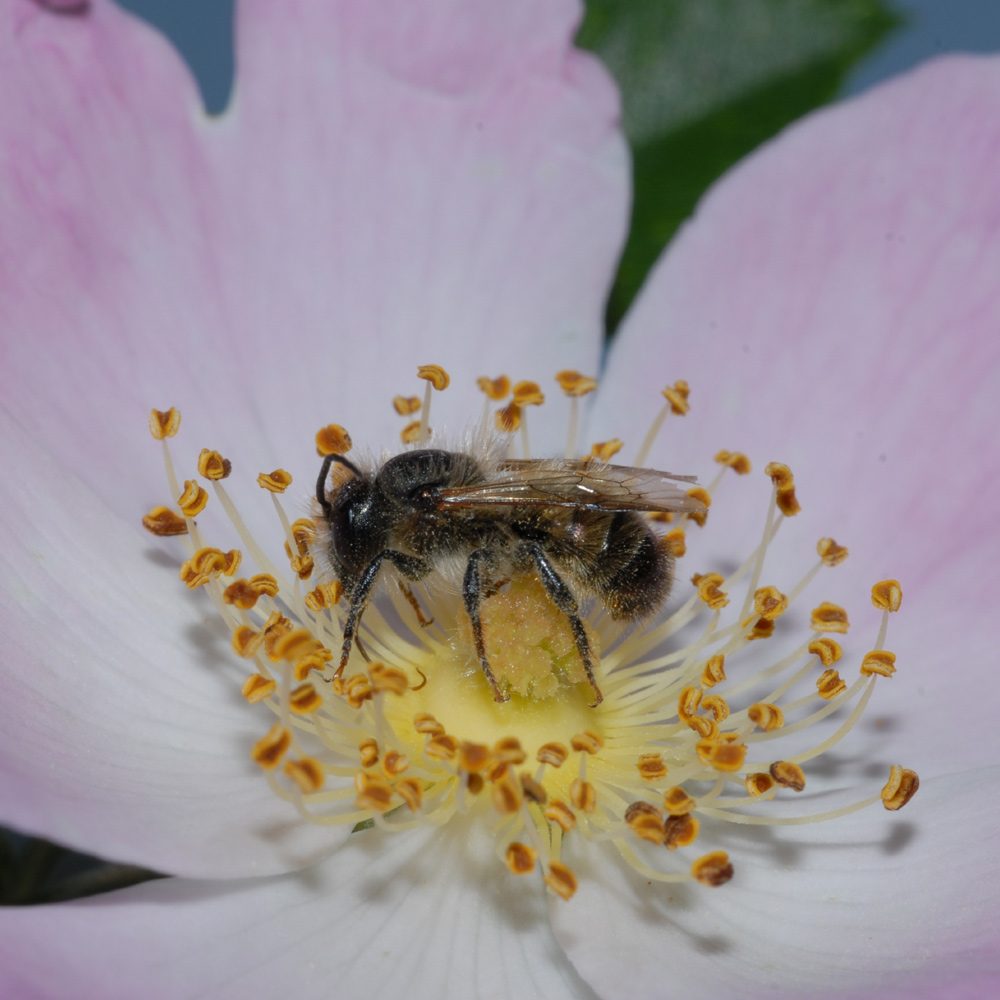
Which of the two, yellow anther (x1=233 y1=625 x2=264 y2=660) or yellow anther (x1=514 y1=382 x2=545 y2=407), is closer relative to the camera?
yellow anther (x1=233 y1=625 x2=264 y2=660)

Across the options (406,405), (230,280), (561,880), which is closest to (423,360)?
(406,405)

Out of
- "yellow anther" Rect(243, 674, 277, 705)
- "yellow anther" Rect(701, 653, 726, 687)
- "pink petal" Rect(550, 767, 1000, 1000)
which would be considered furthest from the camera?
"yellow anther" Rect(701, 653, 726, 687)

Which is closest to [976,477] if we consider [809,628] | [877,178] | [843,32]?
[809,628]

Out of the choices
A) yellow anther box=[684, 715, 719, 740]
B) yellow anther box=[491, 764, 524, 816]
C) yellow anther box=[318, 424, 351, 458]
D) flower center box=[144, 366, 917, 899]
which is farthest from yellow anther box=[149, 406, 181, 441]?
yellow anther box=[684, 715, 719, 740]

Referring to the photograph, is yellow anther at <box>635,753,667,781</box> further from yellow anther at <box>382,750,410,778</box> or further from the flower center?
yellow anther at <box>382,750,410,778</box>

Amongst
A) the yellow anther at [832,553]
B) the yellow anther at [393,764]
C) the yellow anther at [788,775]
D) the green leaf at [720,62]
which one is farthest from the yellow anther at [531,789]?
the green leaf at [720,62]

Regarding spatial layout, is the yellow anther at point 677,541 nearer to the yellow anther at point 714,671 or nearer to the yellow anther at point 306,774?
the yellow anther at point 714,671

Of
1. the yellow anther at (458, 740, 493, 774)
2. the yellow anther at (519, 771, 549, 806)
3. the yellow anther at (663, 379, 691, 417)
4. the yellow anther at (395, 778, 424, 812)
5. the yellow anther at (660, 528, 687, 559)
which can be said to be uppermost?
the yellow anther at (663, 379, 691, 417)
